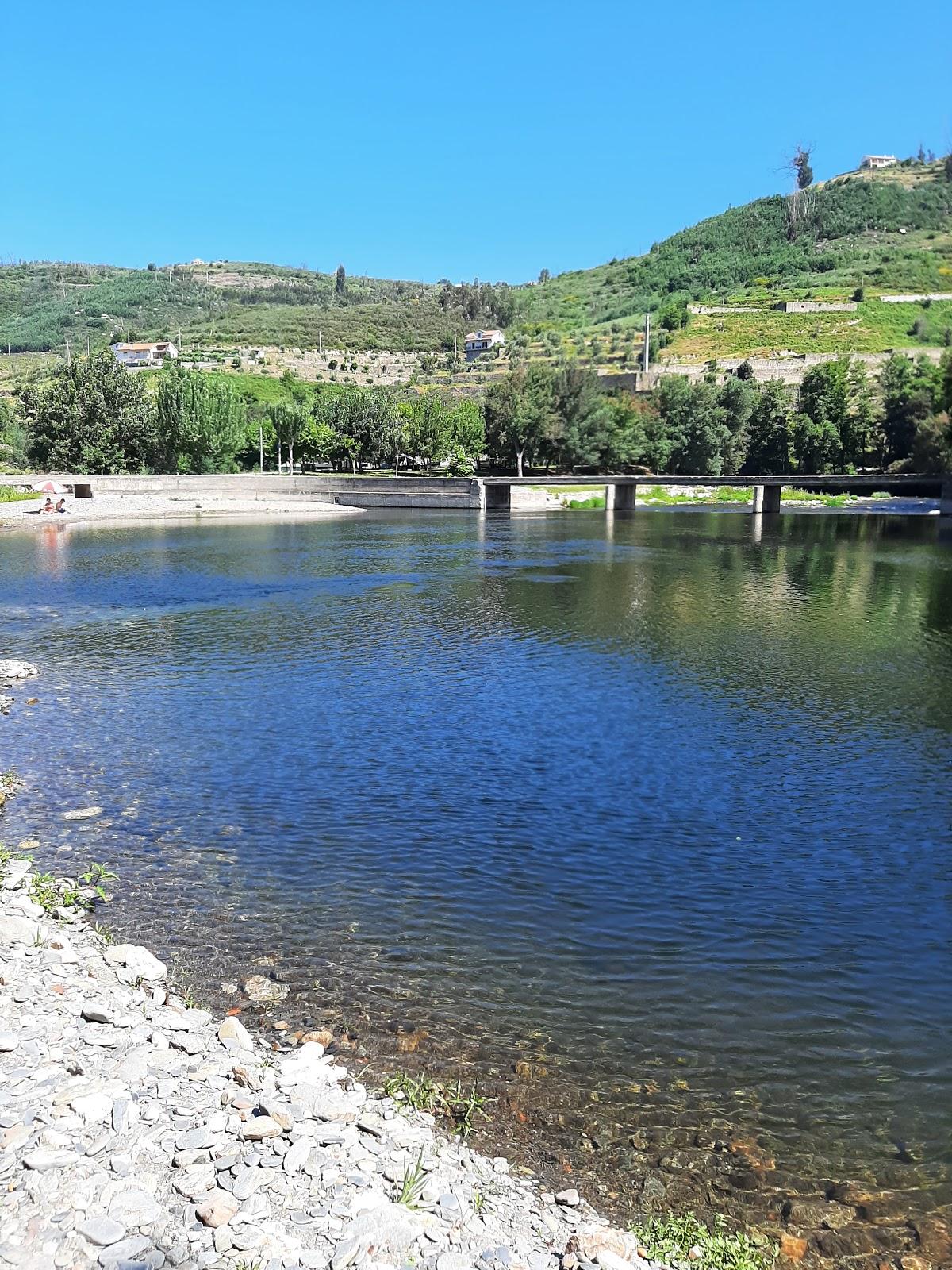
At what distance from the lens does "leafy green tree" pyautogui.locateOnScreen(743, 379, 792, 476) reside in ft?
378

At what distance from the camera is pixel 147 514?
8500 cm

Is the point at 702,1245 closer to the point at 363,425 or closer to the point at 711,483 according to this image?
the point at 711,483

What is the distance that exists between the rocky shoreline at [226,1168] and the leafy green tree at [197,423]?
91.1 meters

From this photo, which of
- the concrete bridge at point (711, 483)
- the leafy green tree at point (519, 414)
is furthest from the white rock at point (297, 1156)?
the leafy green tree at point (519, 414)

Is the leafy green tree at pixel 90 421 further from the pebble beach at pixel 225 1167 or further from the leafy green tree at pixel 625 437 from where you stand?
the pebble beach at pixel 225 1167

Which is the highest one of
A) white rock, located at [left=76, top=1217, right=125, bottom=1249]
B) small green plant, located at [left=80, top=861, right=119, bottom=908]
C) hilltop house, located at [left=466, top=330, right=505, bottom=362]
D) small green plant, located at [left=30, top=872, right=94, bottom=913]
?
hilltop house, located at [left=466, top=330, right=505, bottom=362]

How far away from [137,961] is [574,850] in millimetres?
6542

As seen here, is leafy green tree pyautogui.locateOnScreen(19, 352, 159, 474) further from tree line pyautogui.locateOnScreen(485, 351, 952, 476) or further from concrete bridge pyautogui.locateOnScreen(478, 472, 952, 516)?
tree line pyautogui.locateOnScreen(485, 351, 952, 476)

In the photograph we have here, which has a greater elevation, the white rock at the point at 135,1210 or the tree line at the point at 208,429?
the tree line at the point at 208,429

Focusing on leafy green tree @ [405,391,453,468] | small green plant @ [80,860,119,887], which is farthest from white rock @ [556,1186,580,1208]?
leafy green tree @ [405,391,453,468]

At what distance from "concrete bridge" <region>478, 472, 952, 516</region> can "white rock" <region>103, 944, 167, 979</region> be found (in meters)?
81.1

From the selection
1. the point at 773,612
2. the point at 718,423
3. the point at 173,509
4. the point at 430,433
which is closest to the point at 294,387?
the point at 430,433

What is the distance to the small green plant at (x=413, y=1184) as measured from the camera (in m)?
6.85

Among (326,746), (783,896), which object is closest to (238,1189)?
(783,896)
